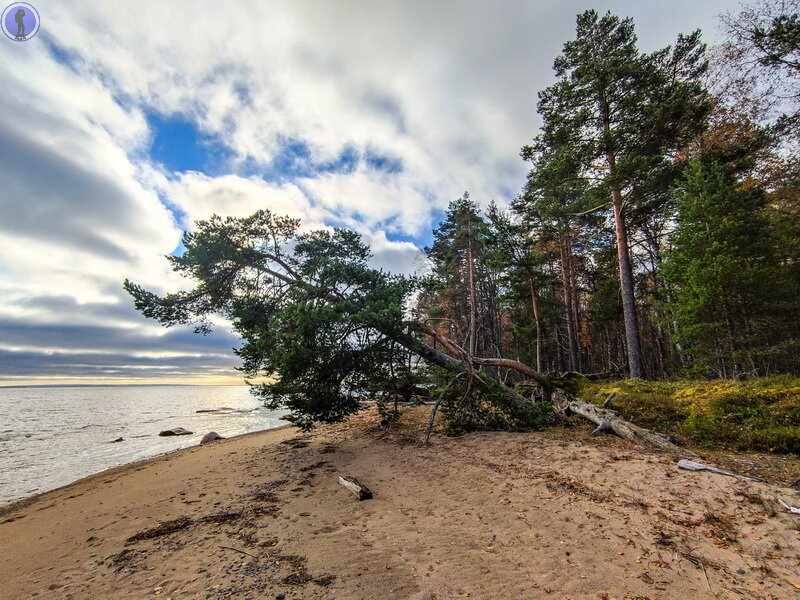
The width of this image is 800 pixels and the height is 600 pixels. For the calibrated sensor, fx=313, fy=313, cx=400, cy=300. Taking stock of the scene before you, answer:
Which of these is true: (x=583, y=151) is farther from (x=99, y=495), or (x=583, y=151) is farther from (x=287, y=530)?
(x=99, y=495)

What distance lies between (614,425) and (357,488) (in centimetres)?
693

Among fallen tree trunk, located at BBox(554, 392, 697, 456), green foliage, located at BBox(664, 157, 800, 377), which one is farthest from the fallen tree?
green foliage, located at BBox(664, 157, 800, 377)

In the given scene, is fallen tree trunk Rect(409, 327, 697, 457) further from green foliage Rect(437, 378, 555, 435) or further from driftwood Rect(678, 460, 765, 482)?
driftwood Rect(678, 460, 765, 482)

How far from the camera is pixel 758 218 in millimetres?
11734

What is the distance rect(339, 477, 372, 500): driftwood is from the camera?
17.8 ft

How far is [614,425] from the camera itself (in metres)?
8.23

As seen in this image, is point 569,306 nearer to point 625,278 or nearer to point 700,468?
point 625,278

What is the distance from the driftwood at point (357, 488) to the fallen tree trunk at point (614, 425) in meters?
6.10

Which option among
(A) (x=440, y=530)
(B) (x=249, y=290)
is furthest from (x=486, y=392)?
(B) (x=249, y=290)

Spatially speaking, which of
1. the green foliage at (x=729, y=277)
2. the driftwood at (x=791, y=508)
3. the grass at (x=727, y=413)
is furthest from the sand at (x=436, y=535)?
the green foliage at (x=729, y=277)

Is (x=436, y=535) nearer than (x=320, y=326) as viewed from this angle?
A: Yes

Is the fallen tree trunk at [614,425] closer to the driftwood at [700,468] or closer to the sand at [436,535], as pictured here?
the sand at [436,535]

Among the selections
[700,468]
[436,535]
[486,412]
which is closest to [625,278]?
[486,412]

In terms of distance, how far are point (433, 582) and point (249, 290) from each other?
10.9m
